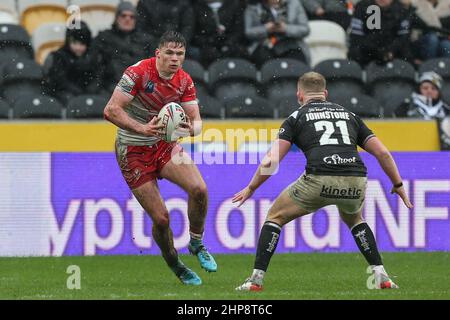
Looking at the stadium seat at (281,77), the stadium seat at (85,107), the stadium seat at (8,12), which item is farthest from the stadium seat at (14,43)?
the stadium seat at (281,77)

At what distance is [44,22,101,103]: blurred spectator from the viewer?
16.7m

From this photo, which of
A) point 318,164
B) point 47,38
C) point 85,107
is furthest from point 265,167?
point 47,38

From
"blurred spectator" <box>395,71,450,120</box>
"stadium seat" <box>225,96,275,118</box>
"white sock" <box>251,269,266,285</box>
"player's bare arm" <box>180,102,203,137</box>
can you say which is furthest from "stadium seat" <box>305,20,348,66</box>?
"white sock" <box>251,269,266,285</box>

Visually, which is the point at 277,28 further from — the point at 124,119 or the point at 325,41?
the point at 124,119

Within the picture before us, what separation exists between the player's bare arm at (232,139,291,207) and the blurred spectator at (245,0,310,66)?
7903 mm

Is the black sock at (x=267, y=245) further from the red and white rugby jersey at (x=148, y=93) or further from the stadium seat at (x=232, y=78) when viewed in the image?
the stadium seat at (x=232, y=78)

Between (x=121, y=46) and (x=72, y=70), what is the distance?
78 centimetres

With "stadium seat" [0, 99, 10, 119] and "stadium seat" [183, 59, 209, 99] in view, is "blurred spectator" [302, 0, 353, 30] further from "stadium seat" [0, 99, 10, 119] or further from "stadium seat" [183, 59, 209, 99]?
"stadium seat" [0, 99, 10, 119]

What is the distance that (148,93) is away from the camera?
36.3 ft

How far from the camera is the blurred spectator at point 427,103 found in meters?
16.5

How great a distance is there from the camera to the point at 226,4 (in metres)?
17.9

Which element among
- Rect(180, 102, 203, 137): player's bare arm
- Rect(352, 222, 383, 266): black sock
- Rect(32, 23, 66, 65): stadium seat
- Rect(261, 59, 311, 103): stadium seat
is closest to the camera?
Rect(352, 222, 383, 266): black sock

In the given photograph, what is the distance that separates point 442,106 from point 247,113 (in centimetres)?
286
